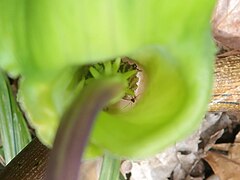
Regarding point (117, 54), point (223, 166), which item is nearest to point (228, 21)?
point (223, 166)

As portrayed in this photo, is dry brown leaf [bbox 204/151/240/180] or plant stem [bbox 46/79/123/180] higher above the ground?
plant stem [bbox 46/79/123/180]

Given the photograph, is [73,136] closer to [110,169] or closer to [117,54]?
[117,54]

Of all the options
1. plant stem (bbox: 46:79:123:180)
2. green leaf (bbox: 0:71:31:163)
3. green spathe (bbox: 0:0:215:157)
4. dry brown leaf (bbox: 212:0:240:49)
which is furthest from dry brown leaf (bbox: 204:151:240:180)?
plant stem (bbox: 46:79:123:180)

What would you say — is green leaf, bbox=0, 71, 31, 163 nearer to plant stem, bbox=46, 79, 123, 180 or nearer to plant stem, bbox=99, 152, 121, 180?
plant stem, bbox=99, 152, 121, 180

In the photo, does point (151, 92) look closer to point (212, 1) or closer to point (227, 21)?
point (212, 1)

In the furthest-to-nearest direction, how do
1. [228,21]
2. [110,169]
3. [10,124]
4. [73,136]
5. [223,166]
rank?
[223,166]
[228,21]
[10,124]
[110,169]
[73,136]

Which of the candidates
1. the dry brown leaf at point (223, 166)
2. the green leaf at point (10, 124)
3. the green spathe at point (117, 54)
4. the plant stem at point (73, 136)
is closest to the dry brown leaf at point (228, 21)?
the dry brown leaf at point (223, 166)
